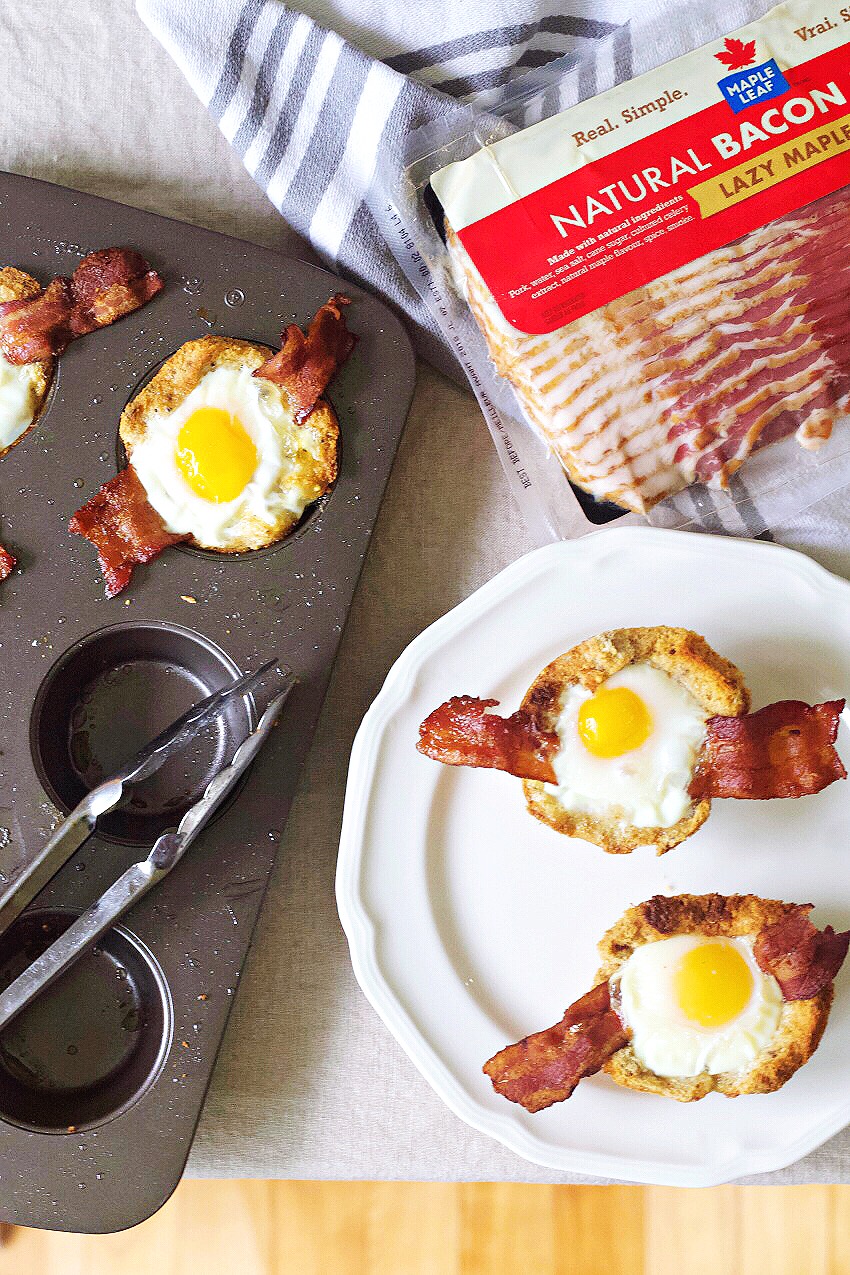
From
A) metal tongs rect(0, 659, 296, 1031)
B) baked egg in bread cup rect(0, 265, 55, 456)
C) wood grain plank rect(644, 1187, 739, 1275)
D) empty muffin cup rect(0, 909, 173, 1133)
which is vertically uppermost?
baked egg in bread cup rect(0, 265, 55, 456)

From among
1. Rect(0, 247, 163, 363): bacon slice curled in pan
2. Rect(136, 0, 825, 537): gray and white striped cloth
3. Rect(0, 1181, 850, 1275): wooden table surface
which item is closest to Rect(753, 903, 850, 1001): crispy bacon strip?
Rect(136, 0, 825, 537): gray and white striped cloth

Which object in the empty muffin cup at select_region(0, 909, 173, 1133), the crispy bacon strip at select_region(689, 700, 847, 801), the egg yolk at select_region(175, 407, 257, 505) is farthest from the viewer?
the empty muffin cup at select_region(0, 909, 173, 1133)

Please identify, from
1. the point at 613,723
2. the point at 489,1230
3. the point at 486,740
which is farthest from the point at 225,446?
the point at 489,1230

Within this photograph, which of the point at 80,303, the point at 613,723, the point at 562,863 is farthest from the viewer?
the point at 562,863

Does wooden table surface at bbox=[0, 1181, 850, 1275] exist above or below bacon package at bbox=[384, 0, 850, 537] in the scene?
below

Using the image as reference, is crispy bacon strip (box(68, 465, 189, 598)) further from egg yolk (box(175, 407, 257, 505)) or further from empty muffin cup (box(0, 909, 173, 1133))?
empty muffin cup (box(0, 909, 173, 1133))

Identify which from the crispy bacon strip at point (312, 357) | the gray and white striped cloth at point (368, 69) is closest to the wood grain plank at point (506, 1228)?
the gray and white striped cloth at point (368, 69)

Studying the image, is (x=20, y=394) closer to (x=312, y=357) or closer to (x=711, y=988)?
(x=312, y=357)

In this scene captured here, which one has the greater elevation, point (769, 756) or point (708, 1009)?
point (769, 756)
